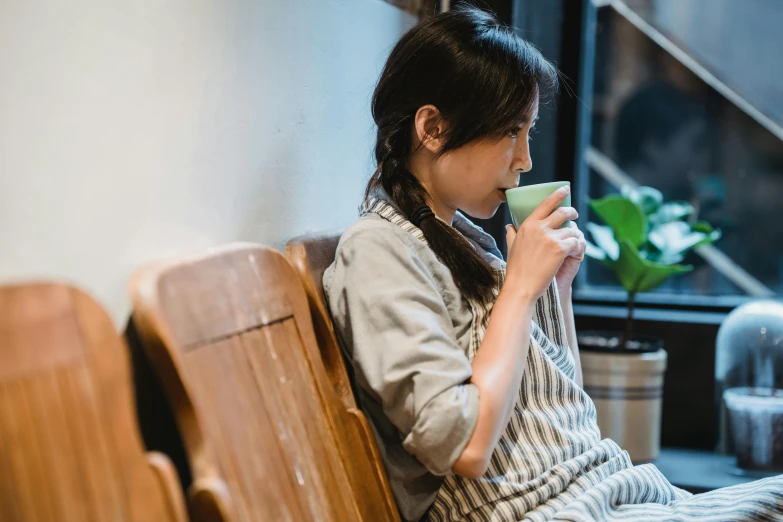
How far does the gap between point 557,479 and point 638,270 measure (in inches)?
41.7

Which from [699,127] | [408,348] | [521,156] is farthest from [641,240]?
[408,348]

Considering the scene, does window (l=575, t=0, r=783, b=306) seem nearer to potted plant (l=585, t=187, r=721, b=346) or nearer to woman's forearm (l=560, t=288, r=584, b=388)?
potted plant (l=585, t=187, r=721, b=346)

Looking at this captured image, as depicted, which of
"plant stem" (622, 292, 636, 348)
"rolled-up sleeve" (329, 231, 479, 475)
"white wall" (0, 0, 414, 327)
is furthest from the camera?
"plant stem" (622, 292, 636, 348)

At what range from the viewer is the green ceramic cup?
1.22 m

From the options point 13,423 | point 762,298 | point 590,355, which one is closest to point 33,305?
point 13,423

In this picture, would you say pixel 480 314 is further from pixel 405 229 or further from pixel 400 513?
pixel 400 513

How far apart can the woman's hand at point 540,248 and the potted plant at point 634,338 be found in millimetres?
878

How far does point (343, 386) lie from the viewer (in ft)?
3.76

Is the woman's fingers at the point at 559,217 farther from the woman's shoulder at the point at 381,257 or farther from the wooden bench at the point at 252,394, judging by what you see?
the wooden bench at the point at 252,394

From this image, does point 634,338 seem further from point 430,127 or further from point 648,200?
point 430,127

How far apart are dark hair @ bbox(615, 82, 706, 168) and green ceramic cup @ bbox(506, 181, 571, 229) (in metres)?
1.40

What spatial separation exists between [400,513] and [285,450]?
0.28 m

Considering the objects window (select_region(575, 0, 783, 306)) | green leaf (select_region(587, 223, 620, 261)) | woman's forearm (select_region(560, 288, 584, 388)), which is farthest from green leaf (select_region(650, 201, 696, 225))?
woman's forearm (select_region(560, 288, 584, 388))

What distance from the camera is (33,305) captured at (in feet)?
2.17
